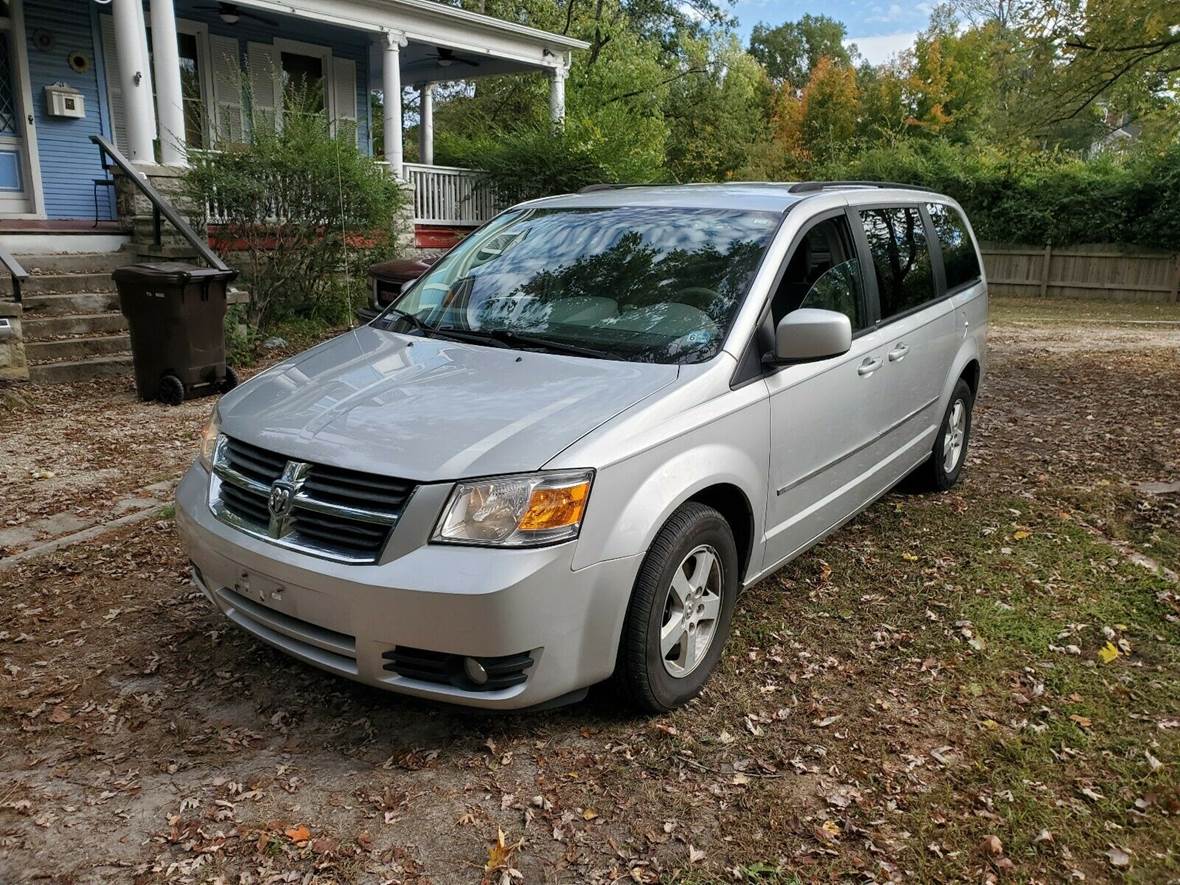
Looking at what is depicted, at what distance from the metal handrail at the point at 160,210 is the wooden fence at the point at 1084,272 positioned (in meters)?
16.7

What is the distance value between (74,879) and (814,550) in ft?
11.9

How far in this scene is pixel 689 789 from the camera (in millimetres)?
2984

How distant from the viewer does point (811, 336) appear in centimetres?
350

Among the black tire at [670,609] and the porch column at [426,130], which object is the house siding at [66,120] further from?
the black tire at [670,609]

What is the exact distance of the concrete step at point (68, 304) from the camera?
9109 mm

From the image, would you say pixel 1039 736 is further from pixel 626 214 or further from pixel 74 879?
pixel 74 879

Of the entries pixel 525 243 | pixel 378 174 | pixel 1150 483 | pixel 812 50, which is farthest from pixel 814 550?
pixel 812 50

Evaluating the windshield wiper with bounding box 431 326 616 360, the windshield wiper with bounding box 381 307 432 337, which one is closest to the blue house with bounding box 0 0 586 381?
the windshield wiper with bounding box 381 307 432 337

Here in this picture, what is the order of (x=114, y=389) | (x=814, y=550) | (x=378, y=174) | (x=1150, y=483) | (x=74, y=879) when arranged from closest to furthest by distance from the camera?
(x=74, y=879) → (x=814, y=550) → (x=1150, y=483) → (x=114, y=389) → (x=378, y=174)

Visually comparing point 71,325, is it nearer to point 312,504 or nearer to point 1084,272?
point 312,504

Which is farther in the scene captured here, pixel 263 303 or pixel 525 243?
pixel 263 303

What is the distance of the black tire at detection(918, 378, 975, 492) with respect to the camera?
5677 millimetres

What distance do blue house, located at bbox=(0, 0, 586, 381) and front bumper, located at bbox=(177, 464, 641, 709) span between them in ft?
20.8

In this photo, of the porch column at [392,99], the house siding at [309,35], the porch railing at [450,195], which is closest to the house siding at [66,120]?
the house siding at [309,35]
